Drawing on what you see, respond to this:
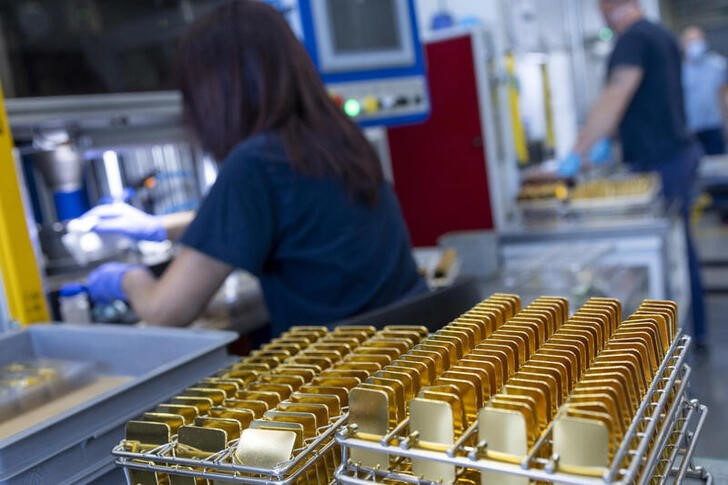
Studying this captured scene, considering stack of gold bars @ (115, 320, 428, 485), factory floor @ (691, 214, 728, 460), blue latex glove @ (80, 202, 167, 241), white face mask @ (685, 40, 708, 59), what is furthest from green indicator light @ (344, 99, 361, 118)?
white face mask @ (685, 40, 708, 59)

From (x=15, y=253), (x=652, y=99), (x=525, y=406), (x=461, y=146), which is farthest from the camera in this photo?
(x=652, y=99)

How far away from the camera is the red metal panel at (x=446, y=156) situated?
3068 mm

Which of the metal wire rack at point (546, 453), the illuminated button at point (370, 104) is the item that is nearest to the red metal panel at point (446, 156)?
the illuminated button at point (370, 104)

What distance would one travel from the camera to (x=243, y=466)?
610mm

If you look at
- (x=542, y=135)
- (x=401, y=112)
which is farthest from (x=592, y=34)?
(x=401, y=112)

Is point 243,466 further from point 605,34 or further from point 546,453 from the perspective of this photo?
point 605,34

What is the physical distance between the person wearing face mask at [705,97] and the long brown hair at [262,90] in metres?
6.56

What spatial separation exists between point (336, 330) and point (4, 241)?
0.89 meters

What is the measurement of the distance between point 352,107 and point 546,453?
205 cm

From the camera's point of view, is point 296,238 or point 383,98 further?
point 383,98

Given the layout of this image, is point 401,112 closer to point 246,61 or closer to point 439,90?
point 439,90

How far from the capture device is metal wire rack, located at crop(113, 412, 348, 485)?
606 millimetres

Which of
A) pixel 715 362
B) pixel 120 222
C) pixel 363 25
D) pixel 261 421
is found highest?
pixel 363 25

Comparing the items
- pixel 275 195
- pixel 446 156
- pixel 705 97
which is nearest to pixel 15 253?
pixel 275 195
